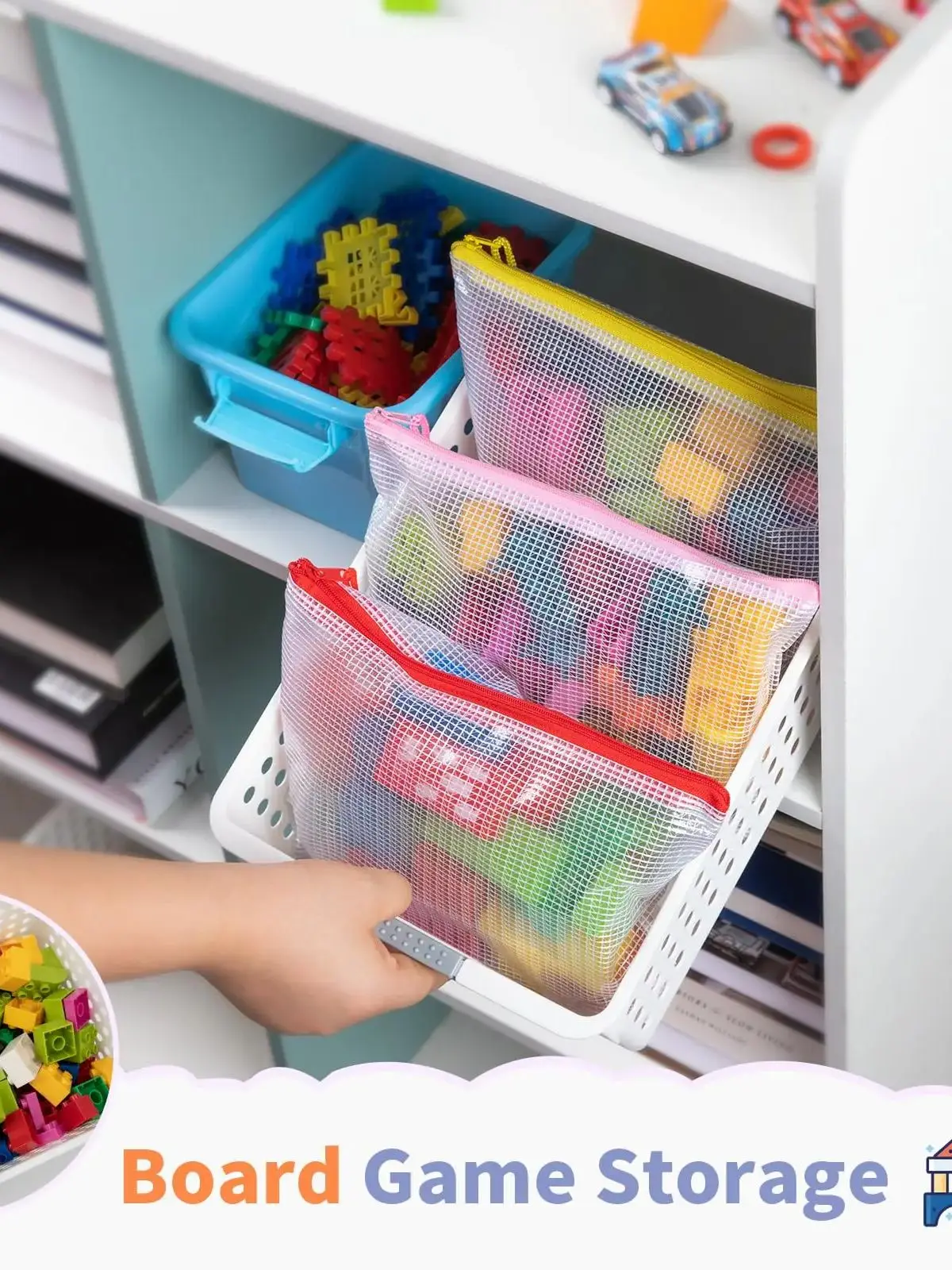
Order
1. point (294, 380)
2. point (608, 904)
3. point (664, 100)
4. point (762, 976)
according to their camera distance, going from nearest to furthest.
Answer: point (664, 100), point (608, 904), point (294, 380), point (762, 976)

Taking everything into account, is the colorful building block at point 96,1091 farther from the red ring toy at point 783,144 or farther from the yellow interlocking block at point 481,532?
the red ring toy at point 783,144

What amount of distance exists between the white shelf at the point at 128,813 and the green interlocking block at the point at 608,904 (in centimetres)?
58

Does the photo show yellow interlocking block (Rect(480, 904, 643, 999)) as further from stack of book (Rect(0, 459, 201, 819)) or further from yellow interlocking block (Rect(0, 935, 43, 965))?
stack of book (Rect(0, 459, 201, 819))

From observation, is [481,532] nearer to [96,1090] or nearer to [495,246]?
[495,246]

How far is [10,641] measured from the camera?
4.15 ft

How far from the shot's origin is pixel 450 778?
2.53 feet

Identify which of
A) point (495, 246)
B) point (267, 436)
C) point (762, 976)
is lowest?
point (762, 976)

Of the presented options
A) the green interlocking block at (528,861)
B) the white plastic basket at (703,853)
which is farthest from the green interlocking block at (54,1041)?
the green interlocking block at (528,861)

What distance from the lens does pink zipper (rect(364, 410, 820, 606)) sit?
28.2 inches

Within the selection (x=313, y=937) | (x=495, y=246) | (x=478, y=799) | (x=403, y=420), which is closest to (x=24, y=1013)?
(x=313, y=937)

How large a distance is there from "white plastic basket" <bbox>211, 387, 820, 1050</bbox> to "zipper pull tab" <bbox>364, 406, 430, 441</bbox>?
3 cm

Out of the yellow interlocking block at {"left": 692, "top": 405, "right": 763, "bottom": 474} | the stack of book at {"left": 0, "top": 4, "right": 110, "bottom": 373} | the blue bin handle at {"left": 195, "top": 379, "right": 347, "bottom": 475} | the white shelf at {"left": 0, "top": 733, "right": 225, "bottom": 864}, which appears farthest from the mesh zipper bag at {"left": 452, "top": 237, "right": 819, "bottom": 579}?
the white shelf at {"left": 0, "top": 733, "right": 225, "bottom": 864}

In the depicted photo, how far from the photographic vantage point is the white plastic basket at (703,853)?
0.74 meters

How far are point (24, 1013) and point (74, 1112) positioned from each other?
64 millimetres
